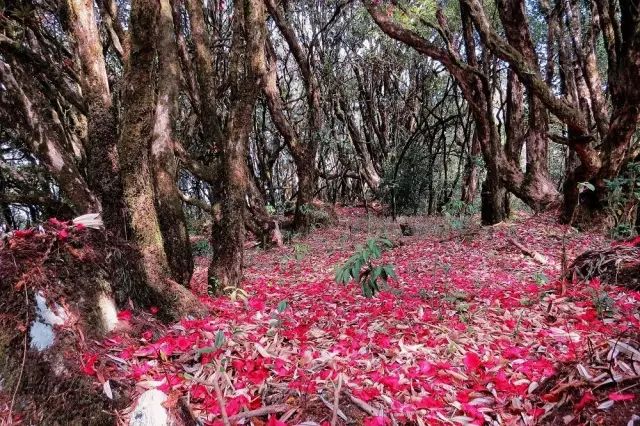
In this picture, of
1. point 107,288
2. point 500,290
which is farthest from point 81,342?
point 500,290

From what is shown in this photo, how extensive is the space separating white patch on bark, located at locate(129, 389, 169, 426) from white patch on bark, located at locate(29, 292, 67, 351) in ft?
2.05

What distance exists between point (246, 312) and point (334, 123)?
11.4 m

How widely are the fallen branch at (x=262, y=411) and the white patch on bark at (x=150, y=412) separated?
0.31m

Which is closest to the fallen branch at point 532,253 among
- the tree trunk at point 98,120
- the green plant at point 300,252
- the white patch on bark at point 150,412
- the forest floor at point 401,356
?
the forest floor at point 401,356

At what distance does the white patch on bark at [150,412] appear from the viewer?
77.3 inches

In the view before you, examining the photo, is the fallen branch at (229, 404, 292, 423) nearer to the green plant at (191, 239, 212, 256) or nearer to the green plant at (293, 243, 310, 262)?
the green plant at (293, 243, 310, 262)

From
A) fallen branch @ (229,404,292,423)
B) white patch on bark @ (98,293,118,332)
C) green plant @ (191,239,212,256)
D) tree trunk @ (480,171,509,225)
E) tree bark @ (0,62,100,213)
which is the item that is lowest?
green plant @ (191,239,212,256)

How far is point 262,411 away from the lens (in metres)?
2.16

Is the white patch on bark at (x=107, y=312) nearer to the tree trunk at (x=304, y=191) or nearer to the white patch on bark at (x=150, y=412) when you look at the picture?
the white patch on bark at (x=150, y=412)

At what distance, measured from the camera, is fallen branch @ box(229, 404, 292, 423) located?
6.94 feet

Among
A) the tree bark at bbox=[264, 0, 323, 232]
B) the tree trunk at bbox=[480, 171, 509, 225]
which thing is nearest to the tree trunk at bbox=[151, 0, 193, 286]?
the tree bark at bbox=[264, 0, 323, 232]

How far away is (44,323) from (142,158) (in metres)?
1.56

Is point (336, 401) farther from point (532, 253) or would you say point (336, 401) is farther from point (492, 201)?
point (492, 201)

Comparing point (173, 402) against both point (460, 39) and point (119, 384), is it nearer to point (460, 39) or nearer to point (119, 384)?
point (119, 384)
